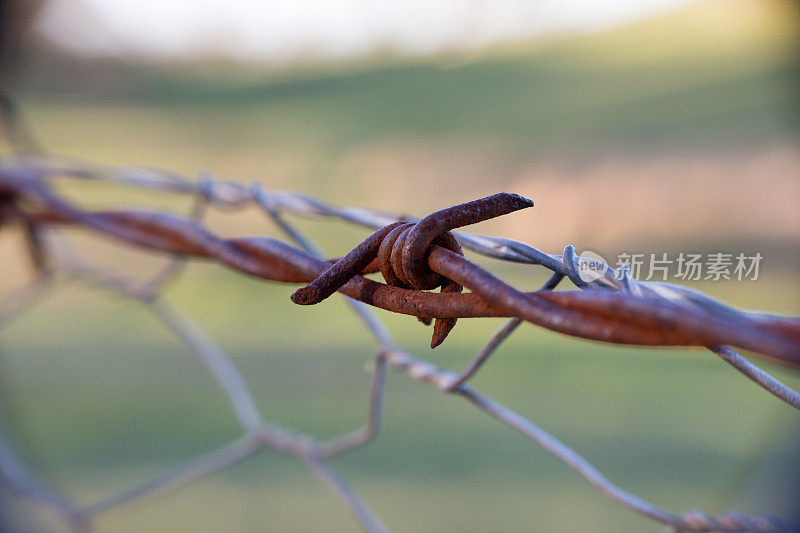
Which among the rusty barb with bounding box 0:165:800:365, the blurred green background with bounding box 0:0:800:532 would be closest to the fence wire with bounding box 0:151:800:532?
the rusty barb with bounding box 0:165:800:365

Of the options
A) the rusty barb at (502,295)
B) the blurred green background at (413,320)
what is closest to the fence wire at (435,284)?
the rusty barb at (502,295)

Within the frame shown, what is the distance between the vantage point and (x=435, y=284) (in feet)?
0.70

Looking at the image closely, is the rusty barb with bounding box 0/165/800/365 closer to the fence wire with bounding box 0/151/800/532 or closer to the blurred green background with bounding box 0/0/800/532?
the fence wire with bounding box 0/151/800/532

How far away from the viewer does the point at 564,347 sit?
2143mm

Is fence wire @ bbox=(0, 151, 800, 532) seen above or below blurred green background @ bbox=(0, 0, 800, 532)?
above

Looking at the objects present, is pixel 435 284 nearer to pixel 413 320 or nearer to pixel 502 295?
pixel 502 295

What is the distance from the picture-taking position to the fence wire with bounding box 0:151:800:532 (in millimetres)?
174

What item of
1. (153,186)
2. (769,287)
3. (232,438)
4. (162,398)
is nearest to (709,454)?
(769,287)

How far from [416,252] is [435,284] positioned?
0.02 m

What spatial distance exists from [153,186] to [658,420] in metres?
1.50

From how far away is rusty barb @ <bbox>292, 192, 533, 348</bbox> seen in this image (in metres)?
0.19

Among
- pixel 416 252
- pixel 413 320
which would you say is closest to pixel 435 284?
pixel 416 252

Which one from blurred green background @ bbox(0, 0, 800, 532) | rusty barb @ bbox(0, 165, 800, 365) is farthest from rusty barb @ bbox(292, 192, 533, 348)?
blurred green background @ bbox(0, 0, 800, 532)

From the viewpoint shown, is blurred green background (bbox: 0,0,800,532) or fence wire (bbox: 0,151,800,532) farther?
blurred green background (bbox: 0,0,800,532)
